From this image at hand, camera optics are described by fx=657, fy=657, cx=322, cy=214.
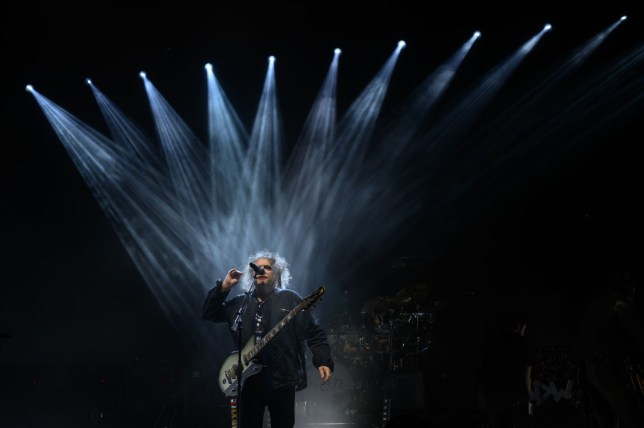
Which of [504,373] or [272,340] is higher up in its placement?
[272,340]

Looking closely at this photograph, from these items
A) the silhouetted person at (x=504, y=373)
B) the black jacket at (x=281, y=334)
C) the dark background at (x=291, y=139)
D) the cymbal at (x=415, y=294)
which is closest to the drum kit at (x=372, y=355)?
the cymbal at (x=415, y=294)

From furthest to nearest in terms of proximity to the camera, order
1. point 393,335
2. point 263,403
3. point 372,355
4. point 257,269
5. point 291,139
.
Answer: point 291,139 < point 372,355 < point 393,335 < point 257,269 < point 263,403

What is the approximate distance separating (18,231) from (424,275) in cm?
758

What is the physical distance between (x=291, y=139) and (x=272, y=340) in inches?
321

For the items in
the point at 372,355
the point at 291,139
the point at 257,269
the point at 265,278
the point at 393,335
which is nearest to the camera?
the point at 257,269

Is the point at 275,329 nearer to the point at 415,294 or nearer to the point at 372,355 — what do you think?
the point at 415,294

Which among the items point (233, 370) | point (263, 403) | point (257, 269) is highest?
point (257, 269)

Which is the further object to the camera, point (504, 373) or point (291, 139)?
point (291, 139)

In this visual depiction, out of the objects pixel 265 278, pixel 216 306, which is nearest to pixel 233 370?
pixel 216 306

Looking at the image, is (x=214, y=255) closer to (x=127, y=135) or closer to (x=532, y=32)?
(x=127, y=135)

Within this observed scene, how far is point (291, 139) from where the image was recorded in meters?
12.9

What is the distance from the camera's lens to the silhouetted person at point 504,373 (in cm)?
598

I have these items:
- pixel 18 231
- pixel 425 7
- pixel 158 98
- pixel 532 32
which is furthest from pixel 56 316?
pixel 532 32

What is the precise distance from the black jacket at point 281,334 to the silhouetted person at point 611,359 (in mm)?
2219
